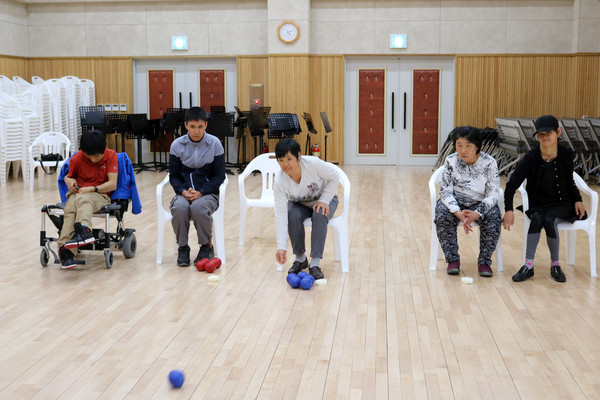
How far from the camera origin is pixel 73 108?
43.8 feet

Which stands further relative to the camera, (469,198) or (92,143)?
(92,143)

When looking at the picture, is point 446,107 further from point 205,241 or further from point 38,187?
point 205,241

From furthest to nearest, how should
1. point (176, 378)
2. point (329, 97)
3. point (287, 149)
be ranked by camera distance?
point (329, 97) → point (287, 149) → point (176, 378)

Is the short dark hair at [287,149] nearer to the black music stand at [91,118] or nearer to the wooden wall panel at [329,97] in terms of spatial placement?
the black music stand at [91,118]

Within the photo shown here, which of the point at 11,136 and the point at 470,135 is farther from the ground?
the point at 470,135

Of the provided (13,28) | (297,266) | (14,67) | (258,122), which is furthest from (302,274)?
(13,28)

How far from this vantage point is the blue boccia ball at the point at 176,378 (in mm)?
3152

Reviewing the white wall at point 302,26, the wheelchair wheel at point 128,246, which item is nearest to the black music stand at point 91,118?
the white wall at point 302,26

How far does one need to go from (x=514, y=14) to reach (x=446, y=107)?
2.07 metres

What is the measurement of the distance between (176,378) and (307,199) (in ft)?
7.25

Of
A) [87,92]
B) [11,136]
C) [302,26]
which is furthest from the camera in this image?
[87,92]

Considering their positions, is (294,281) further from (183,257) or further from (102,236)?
(102,236)

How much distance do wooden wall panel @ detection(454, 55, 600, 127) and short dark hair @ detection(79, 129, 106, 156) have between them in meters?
9.65

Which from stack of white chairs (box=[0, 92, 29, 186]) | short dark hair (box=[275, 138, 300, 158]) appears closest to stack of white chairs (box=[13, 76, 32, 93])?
stack of white chairs (box=[0, 92, 29, 186])
